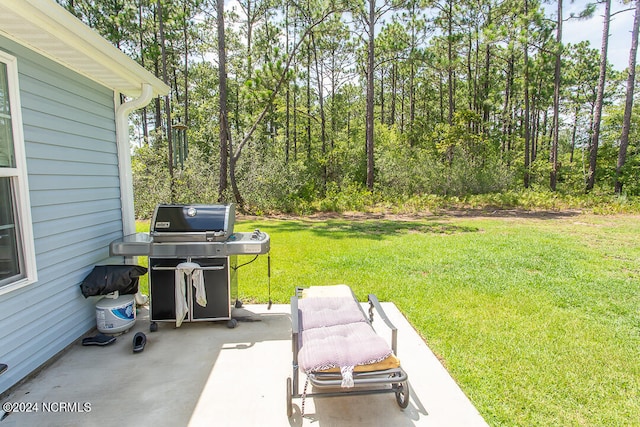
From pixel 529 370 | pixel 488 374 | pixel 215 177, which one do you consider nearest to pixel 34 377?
pixel 488 374

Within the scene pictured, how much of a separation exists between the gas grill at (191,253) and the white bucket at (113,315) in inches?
8.1

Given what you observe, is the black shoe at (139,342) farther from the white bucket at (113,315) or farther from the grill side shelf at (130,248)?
the grill side shelf at (130,248)

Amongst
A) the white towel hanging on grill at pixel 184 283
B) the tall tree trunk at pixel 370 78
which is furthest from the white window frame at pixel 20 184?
the tall tree trunk at pixel 370 78

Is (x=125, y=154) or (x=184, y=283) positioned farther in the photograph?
(x=125, y=154)

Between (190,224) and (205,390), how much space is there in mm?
1362

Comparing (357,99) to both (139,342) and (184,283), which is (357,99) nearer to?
(184,283)

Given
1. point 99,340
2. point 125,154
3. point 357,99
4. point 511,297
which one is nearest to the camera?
point 99,340

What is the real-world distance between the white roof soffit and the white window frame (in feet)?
0.75

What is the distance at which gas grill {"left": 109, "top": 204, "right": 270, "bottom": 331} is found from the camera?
298 centimetres

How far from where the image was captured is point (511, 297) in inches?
155

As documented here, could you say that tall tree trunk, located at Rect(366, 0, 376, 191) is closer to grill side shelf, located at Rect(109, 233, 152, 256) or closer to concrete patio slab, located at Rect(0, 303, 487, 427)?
concrete patio slab, located at Rect(0, 303, 487, 427)

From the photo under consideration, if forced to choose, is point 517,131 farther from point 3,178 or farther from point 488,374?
point 3,178

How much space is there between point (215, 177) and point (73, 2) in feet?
31.1

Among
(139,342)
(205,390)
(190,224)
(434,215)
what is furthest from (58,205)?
(434,215)
